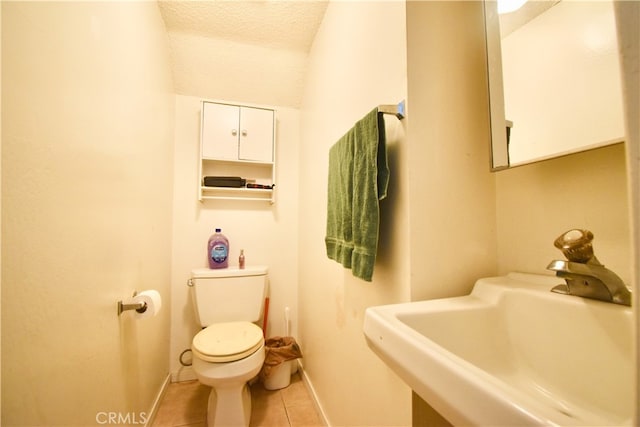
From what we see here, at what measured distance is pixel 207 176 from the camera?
1670 millimetres

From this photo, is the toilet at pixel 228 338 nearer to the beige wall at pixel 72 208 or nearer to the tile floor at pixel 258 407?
the tile floor at pixel 258 407

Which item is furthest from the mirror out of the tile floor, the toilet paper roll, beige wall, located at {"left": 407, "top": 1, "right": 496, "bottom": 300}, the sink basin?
the tile floor

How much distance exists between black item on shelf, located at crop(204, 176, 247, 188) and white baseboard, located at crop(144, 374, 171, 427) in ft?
4.17

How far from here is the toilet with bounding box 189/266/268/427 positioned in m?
1.10

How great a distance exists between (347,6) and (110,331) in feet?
5.18

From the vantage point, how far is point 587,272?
1.52 feet

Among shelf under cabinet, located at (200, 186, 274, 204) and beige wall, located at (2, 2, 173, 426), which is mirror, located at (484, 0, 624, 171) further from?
shelf under cabinet, located at (200, 186, 274, 204)

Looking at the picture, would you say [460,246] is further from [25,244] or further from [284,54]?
[284,54]

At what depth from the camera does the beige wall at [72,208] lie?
19.0 inches

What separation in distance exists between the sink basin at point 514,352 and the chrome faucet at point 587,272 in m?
0.02

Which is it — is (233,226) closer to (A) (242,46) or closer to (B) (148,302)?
(B) (148,302)

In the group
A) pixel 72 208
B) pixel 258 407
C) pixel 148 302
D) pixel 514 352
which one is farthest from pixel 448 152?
pixel 258 407

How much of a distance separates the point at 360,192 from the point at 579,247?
1.63 ft

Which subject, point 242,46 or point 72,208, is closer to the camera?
point 72,208
